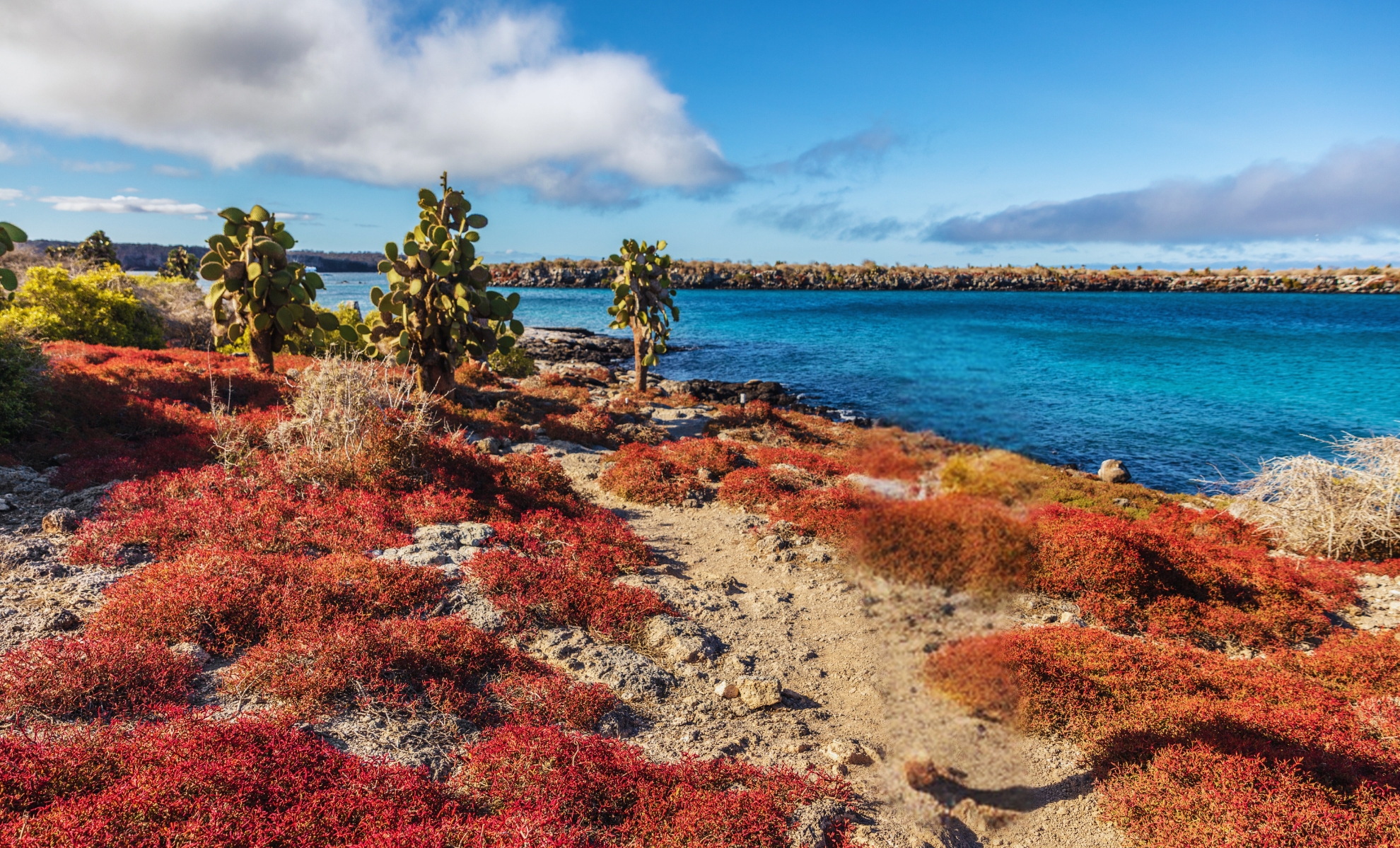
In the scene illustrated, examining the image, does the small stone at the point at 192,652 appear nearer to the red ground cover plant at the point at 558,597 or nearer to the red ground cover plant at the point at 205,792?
the red ground cover plant at the point at 205,792

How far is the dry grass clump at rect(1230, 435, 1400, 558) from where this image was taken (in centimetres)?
1198

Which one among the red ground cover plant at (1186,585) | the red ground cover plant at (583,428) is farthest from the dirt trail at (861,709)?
the red ground cover plant at (583,428)

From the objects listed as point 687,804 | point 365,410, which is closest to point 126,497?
point 365,410

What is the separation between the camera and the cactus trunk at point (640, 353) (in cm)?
2700

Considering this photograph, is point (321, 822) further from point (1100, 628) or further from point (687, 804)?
point (1100, 628)

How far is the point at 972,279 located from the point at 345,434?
14084 cm

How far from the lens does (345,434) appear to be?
37.1ft

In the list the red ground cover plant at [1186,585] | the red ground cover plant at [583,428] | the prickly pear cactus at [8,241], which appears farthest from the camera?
the red ground cover plant at [583,428]

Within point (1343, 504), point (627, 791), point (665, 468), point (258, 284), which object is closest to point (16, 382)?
point (258, 284)

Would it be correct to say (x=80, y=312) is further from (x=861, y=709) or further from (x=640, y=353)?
(x=861, y=709)

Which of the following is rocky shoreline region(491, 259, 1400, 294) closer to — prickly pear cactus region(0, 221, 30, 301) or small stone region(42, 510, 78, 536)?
prickly pear cactus region(0, 221, 30, 301)

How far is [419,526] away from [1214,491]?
23.6m

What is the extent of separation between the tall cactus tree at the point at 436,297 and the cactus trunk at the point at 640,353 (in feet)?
32.1

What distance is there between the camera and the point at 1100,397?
34.4 m
